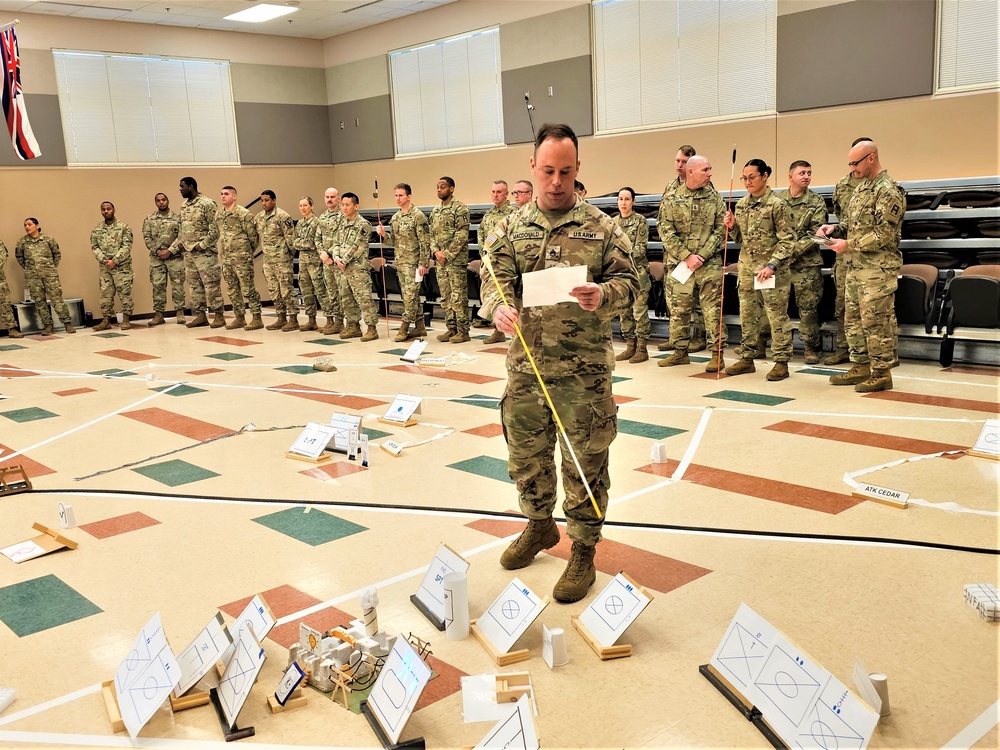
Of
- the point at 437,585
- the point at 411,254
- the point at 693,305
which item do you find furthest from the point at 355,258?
the point at 437,585

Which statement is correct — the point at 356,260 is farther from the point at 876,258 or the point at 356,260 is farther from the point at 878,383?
the point at 878,383

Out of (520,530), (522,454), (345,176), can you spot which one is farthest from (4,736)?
(345,176)

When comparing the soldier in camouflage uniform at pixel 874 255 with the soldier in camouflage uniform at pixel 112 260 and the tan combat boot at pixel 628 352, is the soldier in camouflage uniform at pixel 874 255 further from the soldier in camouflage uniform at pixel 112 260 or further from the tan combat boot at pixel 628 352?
the soldier in camouflage uniform at pixel 112 260

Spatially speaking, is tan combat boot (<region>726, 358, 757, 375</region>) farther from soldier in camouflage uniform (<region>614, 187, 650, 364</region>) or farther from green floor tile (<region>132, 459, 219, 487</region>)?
green floor tile (<region>132, 459, 219, 487</region>)

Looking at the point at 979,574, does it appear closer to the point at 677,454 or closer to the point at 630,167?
the point at 677,454

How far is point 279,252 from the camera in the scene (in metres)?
11.6

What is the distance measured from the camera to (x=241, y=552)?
3.82 meters

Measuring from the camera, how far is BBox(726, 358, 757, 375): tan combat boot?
7.43 m

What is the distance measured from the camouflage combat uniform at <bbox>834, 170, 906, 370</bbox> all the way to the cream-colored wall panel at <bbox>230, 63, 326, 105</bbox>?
1159 cm

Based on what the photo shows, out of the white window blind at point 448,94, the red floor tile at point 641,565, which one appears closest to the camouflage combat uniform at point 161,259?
the white window blind at point 448,94

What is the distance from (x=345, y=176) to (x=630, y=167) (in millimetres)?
6621

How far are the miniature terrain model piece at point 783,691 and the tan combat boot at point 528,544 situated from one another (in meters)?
1.05

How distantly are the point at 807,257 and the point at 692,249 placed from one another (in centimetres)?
98

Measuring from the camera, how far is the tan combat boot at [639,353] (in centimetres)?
827
